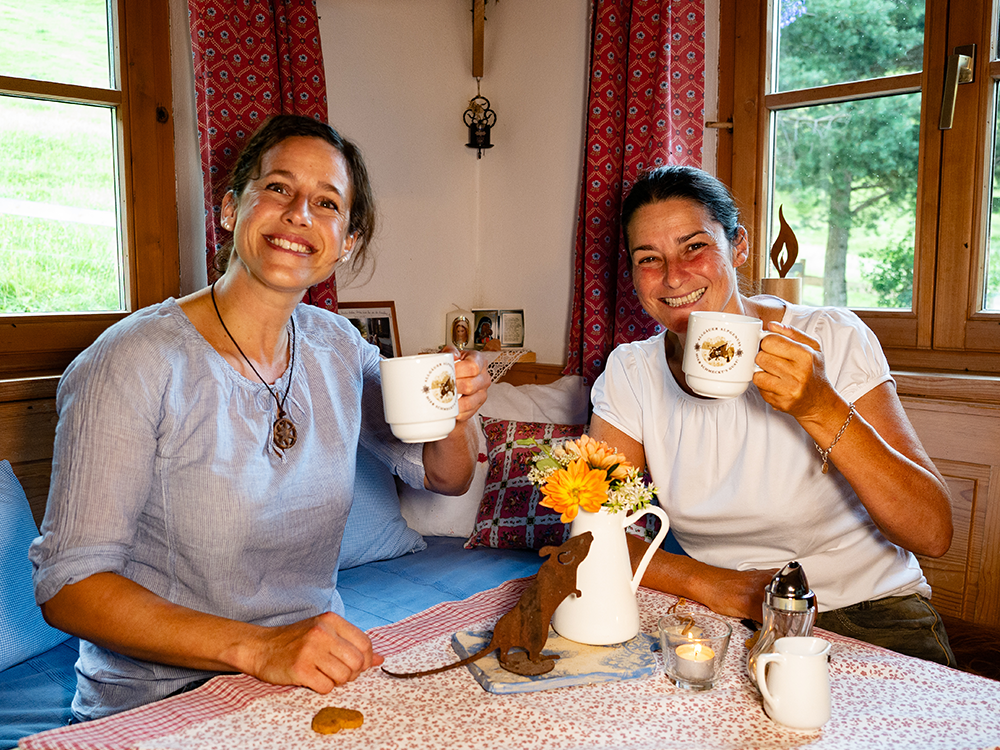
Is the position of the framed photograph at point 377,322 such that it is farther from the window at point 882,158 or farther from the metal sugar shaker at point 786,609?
the metal sugar shaker at point 786,609

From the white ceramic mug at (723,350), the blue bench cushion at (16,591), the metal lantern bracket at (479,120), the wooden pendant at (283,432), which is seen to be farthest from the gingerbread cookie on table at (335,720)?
the metal lantern bracket at (479,120)

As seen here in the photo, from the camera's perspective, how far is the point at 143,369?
1162 millimetres

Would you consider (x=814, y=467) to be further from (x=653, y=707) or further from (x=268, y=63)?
(x=268, y=63)

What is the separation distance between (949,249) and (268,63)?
200 centimetres

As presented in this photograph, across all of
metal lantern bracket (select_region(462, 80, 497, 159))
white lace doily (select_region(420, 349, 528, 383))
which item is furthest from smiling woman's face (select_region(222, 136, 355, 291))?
metal lantern bracket (select_region(462, 80, 497, 159))

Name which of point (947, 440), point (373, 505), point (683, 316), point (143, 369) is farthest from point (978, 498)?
point (143, 369)

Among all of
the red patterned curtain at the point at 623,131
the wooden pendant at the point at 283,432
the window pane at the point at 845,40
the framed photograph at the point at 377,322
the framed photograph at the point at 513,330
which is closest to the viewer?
the wooden pendant at the point at 283,432

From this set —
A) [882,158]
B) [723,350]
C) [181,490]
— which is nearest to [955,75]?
[882,158]

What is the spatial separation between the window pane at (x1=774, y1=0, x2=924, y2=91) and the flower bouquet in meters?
1.78

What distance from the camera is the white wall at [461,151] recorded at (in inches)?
108

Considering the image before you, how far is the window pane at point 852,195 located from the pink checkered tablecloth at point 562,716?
1.57 m

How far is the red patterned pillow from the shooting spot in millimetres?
2230

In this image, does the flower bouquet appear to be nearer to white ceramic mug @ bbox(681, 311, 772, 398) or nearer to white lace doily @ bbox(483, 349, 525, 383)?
white ceramic mug @ bbox(681, 311, 772, 398)

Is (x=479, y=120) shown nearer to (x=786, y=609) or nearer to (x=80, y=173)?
(x=80, y=173)
